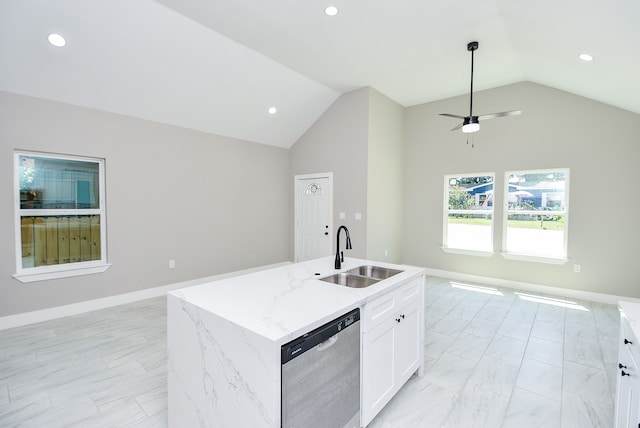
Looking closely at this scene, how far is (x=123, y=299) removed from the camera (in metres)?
4.04

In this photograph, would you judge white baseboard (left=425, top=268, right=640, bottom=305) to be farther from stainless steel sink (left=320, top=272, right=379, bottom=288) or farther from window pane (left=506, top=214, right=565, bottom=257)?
stainless steel sink (left=320, top=272, right=379, bottom=288)

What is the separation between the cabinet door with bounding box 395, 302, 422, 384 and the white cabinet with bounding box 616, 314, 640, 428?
3.58 feet

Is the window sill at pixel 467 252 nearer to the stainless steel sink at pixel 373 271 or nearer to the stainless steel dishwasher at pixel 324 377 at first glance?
the stainless steel sink at pixel 373 271

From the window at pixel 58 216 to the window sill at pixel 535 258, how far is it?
20.5ft

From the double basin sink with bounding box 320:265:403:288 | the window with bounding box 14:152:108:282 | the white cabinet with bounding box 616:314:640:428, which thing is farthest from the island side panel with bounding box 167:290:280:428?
the window with bounding box 14:152:108:282

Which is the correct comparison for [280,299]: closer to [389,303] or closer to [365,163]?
→ [389,303]

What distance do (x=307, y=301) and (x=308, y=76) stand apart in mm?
4103

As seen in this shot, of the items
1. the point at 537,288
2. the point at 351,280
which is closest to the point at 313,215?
the point at 351,280

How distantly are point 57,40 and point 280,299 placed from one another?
357cm

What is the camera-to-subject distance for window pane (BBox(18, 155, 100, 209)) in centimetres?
342

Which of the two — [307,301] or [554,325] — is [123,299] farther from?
[554,325]

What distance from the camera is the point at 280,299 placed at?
1612 mm

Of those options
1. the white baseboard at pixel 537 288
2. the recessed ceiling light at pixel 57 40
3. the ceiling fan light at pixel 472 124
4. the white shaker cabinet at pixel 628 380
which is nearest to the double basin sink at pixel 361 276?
the white shaker cabinet at pixel 628 380

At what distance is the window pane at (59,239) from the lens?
3.45 meters
